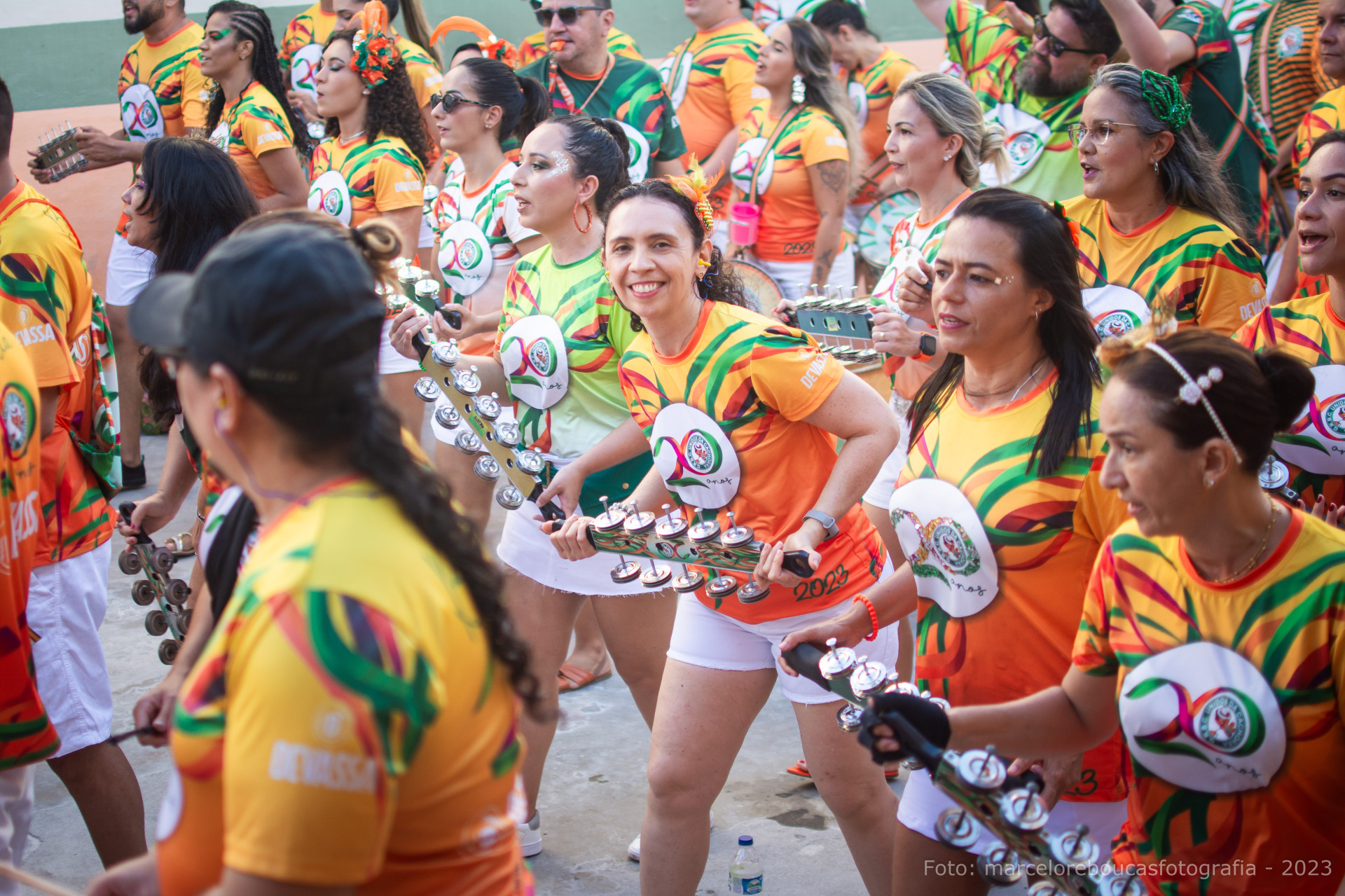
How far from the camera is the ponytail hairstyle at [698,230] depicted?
3.62 meters

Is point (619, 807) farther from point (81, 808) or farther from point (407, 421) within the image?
point (407, 421)

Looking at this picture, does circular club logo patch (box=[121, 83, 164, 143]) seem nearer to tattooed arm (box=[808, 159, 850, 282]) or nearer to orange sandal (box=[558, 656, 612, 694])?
tattooed arm (box=[808, 159, 850, 282])

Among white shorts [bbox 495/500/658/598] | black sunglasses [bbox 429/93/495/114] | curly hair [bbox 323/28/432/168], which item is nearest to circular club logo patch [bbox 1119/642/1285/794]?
white shorts [bbox 495/500/658/598]

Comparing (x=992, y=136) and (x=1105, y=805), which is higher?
(x=992, y=136)

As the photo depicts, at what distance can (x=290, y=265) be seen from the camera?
1506 millimetres

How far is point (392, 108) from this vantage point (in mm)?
6477

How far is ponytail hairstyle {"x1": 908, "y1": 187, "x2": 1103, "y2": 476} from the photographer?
267 centimetres

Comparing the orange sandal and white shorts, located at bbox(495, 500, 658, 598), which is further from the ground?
white shorts, located at bbox(495, 500, 658, 598)

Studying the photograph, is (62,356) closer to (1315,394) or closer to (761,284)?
(1315,394)

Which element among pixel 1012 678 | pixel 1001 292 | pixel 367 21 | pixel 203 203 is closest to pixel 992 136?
pixel 1001 292

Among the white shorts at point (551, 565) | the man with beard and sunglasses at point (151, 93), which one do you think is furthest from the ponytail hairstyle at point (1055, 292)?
the man with beard and sunglasses at point (151, 93)

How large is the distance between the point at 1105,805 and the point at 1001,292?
4.14 feet

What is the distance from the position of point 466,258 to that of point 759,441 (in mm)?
2709

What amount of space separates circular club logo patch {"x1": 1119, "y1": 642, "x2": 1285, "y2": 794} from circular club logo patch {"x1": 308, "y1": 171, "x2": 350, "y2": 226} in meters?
5.15
